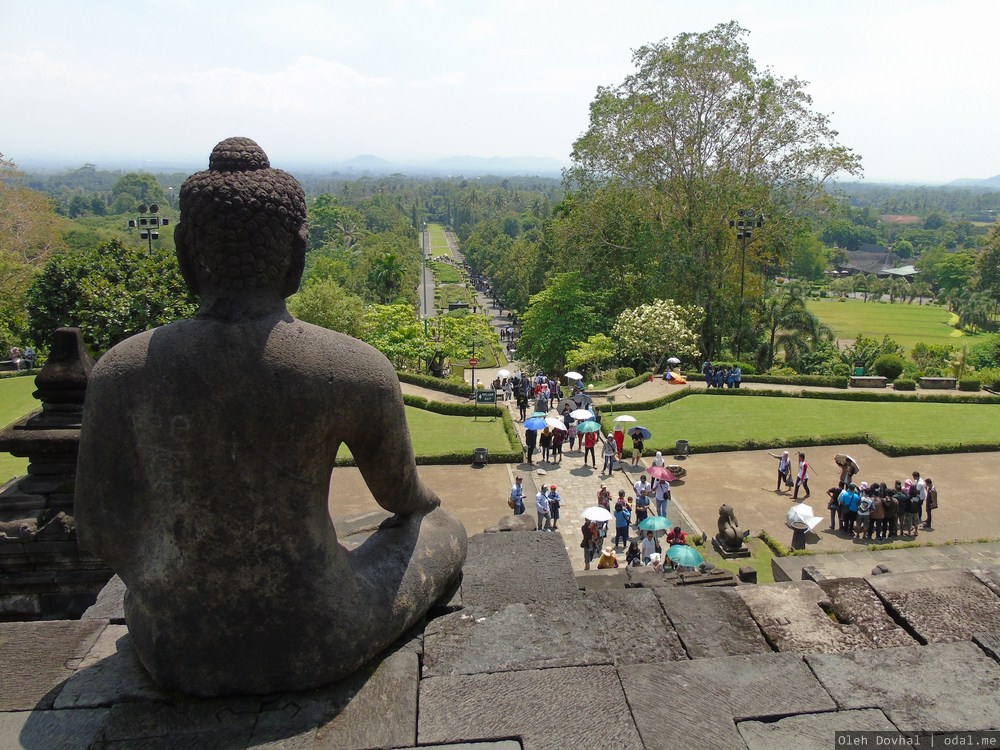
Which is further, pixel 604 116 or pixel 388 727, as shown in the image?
pixel 604 116

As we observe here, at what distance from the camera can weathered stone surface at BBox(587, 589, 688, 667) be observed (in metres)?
3.59

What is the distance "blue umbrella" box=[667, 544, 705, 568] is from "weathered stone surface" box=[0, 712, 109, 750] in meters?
8.64

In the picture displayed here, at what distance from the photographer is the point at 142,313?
22750 millimetres

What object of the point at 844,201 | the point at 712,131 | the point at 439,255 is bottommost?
the point at 439,255

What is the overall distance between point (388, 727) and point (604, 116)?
31697mm

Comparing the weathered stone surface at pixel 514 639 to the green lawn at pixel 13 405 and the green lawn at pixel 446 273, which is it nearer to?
the green lawn at pixel 13 405

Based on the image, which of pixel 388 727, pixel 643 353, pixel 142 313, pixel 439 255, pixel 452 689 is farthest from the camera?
pixel 439 255

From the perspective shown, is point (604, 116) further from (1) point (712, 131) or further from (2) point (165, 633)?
(2) point (165, 633)

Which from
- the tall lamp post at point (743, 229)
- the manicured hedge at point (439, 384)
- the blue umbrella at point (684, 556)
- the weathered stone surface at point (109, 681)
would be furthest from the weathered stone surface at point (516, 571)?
the tall lamp post at point (743, 229)

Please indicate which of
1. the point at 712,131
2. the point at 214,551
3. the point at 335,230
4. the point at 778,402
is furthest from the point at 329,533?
the point at 335,230

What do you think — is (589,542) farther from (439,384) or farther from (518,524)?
(439,384)

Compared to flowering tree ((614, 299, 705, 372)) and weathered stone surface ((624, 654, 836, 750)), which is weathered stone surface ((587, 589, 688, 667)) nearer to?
weathered stone surface ((624, 654, 836, 750))

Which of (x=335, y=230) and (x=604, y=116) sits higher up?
(x=604, y=116)

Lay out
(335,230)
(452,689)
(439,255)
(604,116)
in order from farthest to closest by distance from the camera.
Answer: (439,255), (335,230), (604,116), (452,689)
